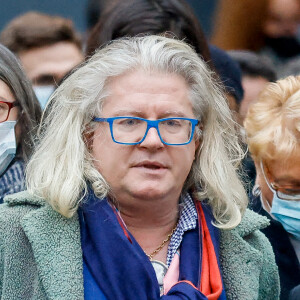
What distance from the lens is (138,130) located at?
11.1 feet

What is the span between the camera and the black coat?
4.14m

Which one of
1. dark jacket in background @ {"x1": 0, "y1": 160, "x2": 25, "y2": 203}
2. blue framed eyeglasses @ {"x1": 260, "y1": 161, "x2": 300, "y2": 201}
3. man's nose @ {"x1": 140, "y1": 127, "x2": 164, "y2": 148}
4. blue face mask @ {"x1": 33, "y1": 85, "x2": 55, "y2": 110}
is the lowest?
blue face mask @ {"x1": 33, "y1": 85, "x2": 55, "y2": 110}

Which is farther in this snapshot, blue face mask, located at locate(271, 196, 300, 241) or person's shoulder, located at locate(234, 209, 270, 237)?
blue face mask, located at locate(271, 196, 300, 241)

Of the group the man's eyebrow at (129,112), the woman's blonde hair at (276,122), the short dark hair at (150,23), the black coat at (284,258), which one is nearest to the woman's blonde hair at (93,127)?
the man's eyebrow at (129,112)

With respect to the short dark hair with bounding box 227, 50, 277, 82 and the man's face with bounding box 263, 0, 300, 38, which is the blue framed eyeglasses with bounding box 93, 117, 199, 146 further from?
the man's face with bounding box 263, 0, 300, 38

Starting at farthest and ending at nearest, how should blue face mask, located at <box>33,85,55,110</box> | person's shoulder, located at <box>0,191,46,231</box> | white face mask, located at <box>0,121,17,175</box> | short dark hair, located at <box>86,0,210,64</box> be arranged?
blue face mask, located at <box>33,85,55,110</box>
short dark hair, located at <box>86,0,210,64</box>
white face mask, located at <box>0,121,17,175</box>
person's shoulder, located at <box>0,191,46,231</box>

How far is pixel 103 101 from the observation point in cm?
347

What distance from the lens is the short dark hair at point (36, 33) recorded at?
5855 millimetres

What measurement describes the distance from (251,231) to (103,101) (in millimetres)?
868

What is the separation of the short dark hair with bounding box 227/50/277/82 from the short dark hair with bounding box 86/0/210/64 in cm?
114

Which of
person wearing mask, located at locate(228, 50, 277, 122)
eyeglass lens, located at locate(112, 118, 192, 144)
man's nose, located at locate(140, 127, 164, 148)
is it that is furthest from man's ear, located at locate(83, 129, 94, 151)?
person wearing mask, located at locate(228, 50, 277, 122)

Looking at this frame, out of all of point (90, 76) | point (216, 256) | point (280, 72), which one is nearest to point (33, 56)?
point (280, 72)

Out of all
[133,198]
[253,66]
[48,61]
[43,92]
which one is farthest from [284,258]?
[48,61]

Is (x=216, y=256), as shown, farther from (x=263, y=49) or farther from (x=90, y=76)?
(x=263, y=49)
